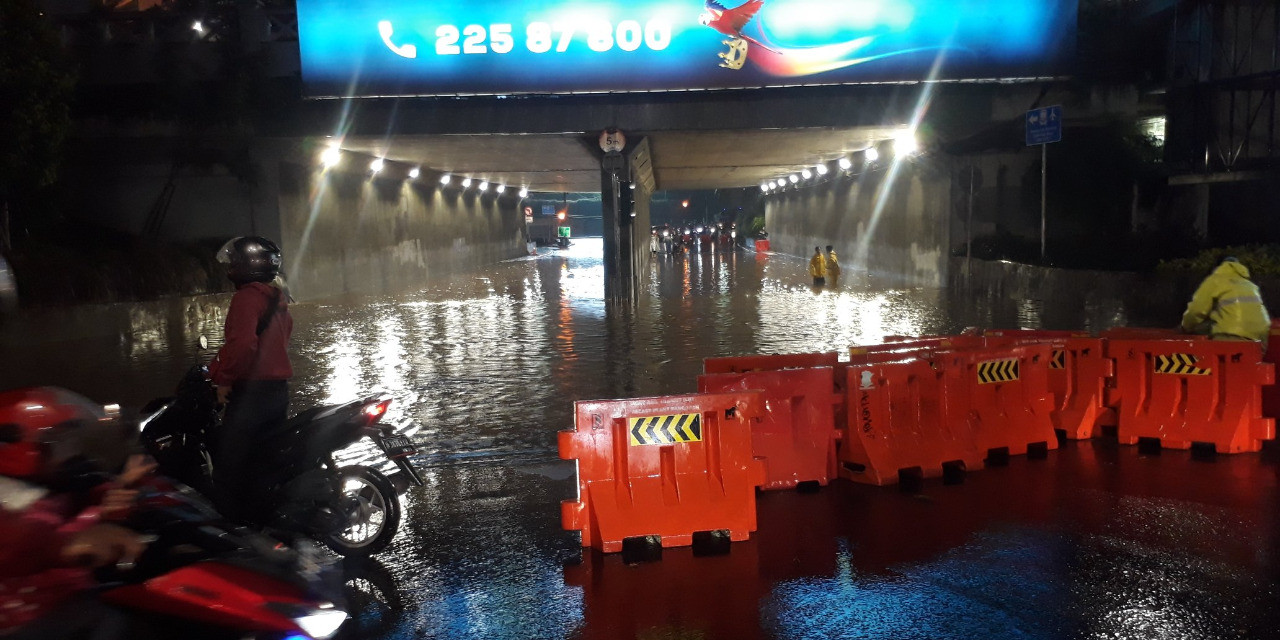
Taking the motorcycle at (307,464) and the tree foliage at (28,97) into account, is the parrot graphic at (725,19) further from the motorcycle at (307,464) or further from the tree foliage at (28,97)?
the motorcycle at (307,464)

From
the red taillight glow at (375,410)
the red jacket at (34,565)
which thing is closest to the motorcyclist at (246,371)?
the red taillight glow at (375,410)

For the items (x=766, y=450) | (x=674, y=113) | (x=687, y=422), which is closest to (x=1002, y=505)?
(x=766, y=450)

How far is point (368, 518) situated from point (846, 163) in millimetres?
29064

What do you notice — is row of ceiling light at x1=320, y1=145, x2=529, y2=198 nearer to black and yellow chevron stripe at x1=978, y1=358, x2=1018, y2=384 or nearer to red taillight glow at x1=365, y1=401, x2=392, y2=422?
black and yellow chevron stripe at x1=978, y1=358, x2=1018, y2=384

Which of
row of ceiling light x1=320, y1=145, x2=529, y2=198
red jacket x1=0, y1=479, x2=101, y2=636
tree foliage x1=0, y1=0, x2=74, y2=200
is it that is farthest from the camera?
row of ceiling light x1=320, y1=145, x2=529, y2=198

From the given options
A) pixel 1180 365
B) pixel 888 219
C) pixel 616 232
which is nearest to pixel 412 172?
pixel 616 232

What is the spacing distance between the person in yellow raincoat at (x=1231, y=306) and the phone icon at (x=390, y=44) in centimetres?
1617

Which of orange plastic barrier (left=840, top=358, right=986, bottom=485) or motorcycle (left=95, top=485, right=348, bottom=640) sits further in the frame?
orange plastic barrier (left=840, top=358, right=986, bottom=485)

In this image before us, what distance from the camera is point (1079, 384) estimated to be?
28.0 ft

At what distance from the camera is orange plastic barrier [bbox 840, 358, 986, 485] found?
23.7 ft

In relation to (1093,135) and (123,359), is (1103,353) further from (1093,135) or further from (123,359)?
(1093,135)

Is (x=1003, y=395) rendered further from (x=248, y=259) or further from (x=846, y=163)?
(x=846, y=163)

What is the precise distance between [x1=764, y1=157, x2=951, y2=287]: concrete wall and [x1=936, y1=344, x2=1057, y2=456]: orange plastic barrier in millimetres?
16822

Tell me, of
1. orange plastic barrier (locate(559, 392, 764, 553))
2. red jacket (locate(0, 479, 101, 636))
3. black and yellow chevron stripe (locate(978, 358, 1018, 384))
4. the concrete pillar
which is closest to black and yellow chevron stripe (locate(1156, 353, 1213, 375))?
black and yellow chevron stripe (locate(978, 358, 1018, 384))
